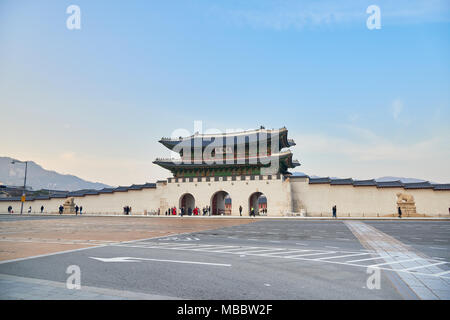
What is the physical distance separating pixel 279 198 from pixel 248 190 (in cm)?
512

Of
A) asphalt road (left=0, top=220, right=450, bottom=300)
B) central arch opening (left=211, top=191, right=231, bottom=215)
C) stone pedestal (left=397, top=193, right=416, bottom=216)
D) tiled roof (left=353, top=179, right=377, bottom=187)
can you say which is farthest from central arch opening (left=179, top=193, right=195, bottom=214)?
asphalt road (left=0, top=220, right=450, bottom=300)

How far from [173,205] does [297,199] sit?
20.6m

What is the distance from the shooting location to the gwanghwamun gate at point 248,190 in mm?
36094

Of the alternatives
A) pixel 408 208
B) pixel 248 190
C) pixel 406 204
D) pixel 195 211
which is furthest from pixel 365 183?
pixel 195 211

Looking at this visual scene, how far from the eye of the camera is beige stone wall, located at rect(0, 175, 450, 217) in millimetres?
35938

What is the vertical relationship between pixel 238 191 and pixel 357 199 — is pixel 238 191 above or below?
above

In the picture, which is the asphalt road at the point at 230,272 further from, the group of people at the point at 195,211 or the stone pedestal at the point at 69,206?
the stone pedestal at the point at 69,206

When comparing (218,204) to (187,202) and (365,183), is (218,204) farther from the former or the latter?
(365,183)

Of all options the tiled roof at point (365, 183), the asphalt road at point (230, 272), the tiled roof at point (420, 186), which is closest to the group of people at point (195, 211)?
the tiled roof at point (365, 183)

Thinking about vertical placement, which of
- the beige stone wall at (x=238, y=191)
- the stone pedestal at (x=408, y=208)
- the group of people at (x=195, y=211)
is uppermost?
the beige stone wall at (x=238, y=191)

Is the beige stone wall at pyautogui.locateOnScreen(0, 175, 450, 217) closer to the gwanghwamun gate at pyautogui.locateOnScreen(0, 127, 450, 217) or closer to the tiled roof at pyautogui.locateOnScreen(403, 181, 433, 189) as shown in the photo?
the gwanghwamun gate at pyautogui.locateOnScreen(0, 127, 450, 217)

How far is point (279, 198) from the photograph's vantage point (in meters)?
41.0
